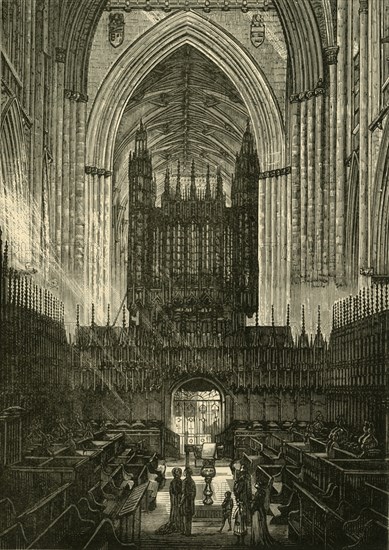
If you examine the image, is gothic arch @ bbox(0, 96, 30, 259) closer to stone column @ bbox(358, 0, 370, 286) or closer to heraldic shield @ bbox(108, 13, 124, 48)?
stone column @ bbox(358, 0, 370, 286)

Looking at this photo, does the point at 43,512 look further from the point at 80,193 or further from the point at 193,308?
the point at 193,308

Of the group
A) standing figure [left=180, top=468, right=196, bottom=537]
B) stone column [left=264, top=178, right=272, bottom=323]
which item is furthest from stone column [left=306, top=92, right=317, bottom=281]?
standing figure [left=180, top=468, right=196, bottom=537]

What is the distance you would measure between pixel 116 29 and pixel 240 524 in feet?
39.3

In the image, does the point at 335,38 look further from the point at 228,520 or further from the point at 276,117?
the point at 228,520

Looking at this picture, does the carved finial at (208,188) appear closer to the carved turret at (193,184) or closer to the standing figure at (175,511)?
the carved turret at (193,184)

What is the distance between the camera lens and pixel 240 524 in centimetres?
1320

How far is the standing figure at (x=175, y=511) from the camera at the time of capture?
517 inches

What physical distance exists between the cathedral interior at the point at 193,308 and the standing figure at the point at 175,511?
0.10 feet

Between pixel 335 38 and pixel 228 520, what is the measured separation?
886cm

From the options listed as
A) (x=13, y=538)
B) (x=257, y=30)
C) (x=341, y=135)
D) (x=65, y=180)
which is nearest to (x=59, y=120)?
(x=65, y=180)

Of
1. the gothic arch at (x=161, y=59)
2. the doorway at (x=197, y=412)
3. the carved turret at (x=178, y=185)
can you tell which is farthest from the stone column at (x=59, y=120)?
the gothic arch at (x=161, y=59)

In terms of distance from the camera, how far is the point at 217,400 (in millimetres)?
15688

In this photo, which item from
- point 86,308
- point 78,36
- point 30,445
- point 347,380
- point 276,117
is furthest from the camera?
point 276,117

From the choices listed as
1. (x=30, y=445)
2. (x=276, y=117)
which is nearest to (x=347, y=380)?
(x=30, y=445)
